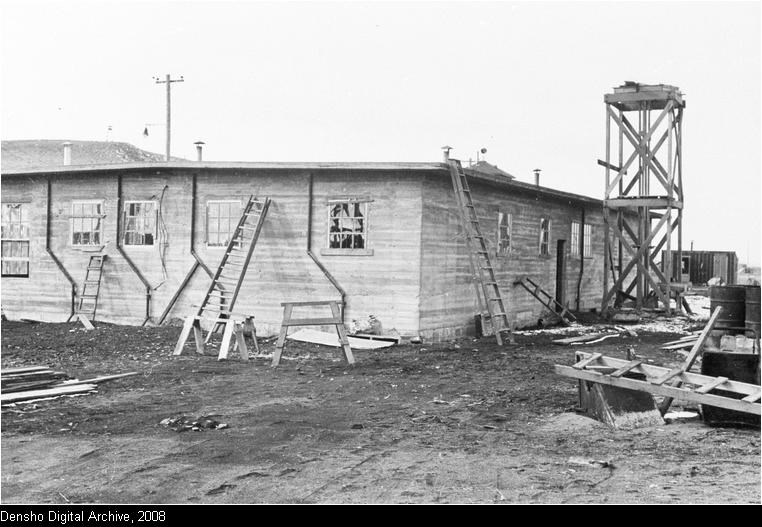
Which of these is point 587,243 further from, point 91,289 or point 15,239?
point 15,239

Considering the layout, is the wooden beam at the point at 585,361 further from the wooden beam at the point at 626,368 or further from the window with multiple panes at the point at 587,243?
the window with multiple panes at the point at 587,243

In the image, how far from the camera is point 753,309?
10.4 meters

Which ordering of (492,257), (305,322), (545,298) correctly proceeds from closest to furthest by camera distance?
(305,322) → (492,257) → (545,298)

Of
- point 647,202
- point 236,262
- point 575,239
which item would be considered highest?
point 647,202

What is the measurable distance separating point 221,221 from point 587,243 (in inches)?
564

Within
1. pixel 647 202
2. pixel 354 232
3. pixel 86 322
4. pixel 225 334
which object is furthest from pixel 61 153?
pixel 225 334

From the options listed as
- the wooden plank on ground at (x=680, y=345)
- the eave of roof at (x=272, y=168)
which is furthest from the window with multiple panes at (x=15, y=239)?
the wooden plank on ground at (x=680, y=345)

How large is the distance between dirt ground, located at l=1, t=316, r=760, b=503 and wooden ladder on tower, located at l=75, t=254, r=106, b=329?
728cm

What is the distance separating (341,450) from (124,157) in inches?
3488

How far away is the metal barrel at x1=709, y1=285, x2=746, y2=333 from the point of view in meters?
10.6

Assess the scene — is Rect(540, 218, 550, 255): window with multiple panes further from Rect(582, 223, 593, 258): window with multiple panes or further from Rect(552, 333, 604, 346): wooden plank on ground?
Rect(552, 333, 604, 346): wooden plank on ground

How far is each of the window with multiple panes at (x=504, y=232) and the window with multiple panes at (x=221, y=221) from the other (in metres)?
6.88
